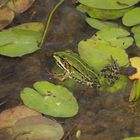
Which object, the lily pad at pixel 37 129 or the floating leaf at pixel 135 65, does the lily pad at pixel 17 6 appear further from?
the lily pad at pixel 37 129

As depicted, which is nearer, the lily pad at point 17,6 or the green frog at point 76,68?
the green frog at point 76,68

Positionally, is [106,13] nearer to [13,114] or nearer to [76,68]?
[76,68]

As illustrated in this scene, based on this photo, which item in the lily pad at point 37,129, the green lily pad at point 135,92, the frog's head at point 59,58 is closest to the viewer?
the lily pad at point 37,129

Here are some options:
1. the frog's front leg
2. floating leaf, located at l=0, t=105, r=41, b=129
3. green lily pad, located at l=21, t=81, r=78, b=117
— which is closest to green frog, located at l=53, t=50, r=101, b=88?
the frog's front leg

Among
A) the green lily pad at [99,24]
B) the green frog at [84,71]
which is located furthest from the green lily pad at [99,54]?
the green lily pad at [99,24]

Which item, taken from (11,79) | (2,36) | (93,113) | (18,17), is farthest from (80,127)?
(18,17)
